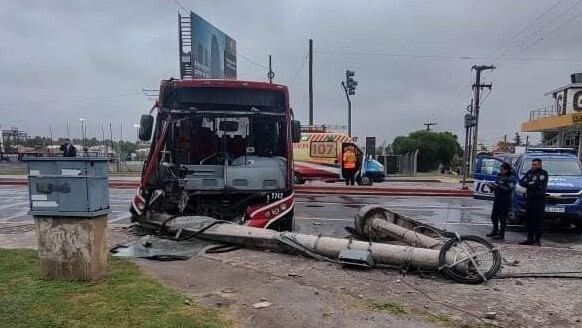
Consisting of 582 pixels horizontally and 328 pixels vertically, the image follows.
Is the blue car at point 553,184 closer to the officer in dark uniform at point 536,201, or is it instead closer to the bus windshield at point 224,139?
the officer in dark uniform at point 536,201

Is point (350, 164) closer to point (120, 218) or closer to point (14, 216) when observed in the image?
point (120, 218)

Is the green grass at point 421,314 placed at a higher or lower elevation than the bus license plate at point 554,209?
lower

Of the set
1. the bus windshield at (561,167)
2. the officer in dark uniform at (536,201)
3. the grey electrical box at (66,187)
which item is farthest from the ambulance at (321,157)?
the grey electrical box at (66,187)

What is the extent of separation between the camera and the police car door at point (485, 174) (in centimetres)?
1381

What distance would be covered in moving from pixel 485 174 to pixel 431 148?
59343mm

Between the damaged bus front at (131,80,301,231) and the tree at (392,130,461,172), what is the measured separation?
59817mm

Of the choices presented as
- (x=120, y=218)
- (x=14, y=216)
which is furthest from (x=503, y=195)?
(x=14, y=216)

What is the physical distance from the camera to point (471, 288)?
6066mm

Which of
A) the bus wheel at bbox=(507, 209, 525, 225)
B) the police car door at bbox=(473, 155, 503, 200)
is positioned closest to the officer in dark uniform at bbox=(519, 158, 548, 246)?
the bus wheel at bbox=(507, 209, 525, 225)

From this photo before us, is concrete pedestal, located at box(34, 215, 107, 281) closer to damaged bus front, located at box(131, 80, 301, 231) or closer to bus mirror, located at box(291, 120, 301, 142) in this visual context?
damaged bus front, located at box(131, 80, 301, 231)

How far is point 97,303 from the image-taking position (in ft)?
16.9

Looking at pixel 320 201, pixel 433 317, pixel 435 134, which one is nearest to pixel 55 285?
pixel 433 317

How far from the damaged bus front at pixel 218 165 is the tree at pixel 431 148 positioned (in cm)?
5982

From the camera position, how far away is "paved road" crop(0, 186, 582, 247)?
1173 centimetres
